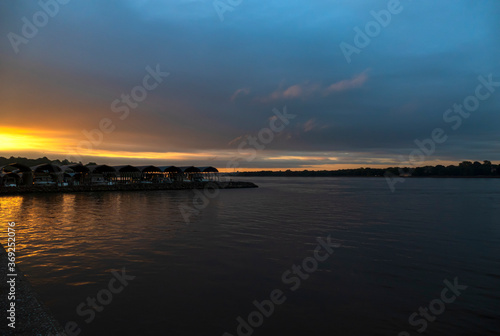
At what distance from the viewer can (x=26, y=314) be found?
614 centimetres

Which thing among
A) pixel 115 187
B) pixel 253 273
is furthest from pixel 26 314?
pixel 115 187

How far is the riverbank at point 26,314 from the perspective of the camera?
18.0ft

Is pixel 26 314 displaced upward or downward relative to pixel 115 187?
downward

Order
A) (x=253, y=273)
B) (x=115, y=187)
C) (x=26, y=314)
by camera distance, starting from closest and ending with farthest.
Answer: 1. (x=26, y=314)
2. (x=253, y=273)
3. (x=115, y=187)

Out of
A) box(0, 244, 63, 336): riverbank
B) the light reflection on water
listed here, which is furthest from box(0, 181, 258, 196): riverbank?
box(0, 244, 63, 336): riverbank

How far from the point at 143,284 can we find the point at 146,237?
22.8 ft

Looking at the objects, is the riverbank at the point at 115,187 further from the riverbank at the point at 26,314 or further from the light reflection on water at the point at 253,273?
the riverbank at the point at 26,314

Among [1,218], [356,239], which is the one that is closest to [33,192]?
[1,218]

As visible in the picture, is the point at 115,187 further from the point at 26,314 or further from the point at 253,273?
the point at 26,314

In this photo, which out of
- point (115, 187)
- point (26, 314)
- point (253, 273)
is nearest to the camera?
point (26, 314)

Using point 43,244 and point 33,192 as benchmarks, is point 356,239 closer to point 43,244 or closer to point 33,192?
point 43,244

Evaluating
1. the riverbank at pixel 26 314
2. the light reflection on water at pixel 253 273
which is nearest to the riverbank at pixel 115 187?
→ the light reflection on water at pixel 253 273

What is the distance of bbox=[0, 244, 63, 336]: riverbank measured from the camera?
18.0 feet

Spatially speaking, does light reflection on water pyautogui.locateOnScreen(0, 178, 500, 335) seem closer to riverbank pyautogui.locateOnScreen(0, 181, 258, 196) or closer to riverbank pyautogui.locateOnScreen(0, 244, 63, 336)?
riverbank pyautogui.locateOnScreen(0, 244, 63, 336)
